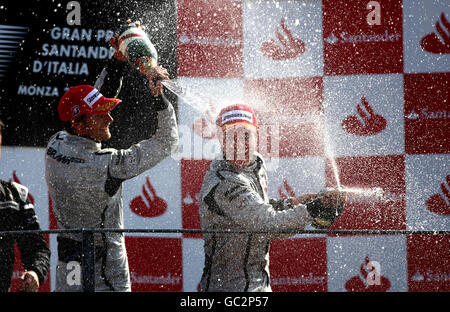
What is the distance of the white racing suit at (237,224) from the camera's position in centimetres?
302

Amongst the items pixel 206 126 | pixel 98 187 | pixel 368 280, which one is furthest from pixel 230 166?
pixel 368 280

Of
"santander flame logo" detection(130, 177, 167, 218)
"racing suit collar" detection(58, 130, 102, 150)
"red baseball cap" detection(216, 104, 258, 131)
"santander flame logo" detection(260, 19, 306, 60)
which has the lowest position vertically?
"santander flame logo" detection(130, 177, 167, 218)

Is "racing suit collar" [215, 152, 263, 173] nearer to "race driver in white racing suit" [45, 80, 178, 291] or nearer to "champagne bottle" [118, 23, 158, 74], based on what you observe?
"race driver in white racing suit" [45, 80, 178, 291]

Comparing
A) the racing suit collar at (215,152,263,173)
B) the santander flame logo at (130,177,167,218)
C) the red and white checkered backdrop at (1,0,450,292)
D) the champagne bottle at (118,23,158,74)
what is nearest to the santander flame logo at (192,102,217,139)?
the red and white checkered backdrop at (1,0,450,292)

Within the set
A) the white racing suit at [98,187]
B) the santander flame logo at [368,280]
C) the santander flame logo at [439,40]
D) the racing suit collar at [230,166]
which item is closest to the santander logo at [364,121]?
the santander flame logo at [439,40]

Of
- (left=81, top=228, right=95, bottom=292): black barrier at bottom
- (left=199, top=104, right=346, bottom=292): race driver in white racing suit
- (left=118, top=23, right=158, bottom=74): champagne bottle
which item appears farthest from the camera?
(left=118, top=23, right=158, bottom=74): champagne bottle

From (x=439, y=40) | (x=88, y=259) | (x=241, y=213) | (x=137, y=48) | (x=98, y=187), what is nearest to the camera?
(x=88, y=259)

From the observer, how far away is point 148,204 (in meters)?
4.48

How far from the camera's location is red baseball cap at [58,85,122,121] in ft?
10.8

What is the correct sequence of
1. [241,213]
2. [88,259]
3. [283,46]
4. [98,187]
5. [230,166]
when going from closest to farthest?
[88,259], [241,213], [230,166], [98,187], [283,46]

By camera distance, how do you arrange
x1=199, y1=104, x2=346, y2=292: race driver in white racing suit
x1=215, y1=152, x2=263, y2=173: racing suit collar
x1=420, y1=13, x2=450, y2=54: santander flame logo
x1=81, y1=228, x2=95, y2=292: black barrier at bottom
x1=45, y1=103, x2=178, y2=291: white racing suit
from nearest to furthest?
x1=81, y1=228, x2=95, y2=292: black barrier at bottom < x1=199, y1=104, x2=346, y2=292: race driver in white racing suit < x1=215, y1=152, x2=263, y2=173: racing suit collar < x1=45, y1=103, x2=178, y2=291: white racing suit < x1=420, y1=13, x2=450, y2=54: santander flame logo

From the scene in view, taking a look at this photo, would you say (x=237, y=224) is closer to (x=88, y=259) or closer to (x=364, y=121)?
(x=88, y=259)

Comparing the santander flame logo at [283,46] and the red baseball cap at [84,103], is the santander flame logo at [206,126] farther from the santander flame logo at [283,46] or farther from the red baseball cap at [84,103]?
the red baseball cap at [84,103]

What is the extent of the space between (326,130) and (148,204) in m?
1.11
